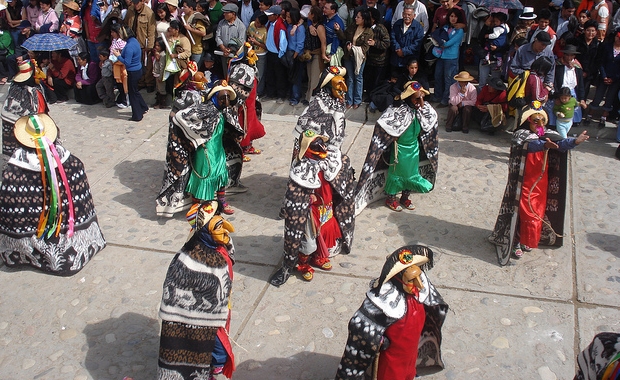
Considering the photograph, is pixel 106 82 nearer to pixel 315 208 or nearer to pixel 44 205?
pixel 44 205

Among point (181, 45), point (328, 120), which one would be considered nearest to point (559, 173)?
point (328, 120)

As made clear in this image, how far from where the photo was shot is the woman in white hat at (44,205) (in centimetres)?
624

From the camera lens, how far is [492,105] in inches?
390

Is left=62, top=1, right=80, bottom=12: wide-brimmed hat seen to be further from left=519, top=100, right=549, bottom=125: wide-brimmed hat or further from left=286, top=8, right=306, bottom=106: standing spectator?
left=519, top=100, right=549, bottom=125: wide-brimmed hat

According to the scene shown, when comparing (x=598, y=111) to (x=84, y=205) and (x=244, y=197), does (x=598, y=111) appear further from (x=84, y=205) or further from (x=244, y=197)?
(x=84, y=205)

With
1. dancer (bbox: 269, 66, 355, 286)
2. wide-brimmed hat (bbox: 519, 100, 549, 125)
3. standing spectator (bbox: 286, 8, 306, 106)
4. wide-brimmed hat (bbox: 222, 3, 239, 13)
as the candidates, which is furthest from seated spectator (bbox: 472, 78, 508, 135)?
wide-brimmed hat (bbox: 222, 3, 239, 13)

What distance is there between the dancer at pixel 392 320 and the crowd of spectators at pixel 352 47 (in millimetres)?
5587

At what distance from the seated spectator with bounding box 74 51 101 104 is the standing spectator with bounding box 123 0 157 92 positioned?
3.01 feet

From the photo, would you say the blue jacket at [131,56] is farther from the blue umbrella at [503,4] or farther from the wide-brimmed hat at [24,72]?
the blue umbrella at [503,4]

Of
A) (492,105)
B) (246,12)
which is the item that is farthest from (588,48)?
(246,12)

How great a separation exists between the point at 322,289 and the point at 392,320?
6.81 ft

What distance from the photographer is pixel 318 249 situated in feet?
21.3

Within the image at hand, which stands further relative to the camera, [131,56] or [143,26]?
[143,26]

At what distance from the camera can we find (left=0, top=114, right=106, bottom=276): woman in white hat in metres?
6.24
